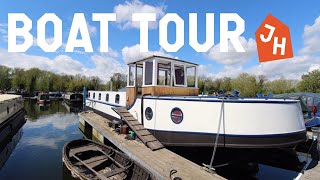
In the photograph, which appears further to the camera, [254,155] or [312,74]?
[312,74]

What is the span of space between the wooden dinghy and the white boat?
2.22m

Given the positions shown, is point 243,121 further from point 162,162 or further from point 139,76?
point 139,76

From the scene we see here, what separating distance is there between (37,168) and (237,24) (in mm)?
14255

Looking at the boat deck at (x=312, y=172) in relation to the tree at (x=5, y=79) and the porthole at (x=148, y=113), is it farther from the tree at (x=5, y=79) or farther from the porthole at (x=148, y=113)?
the tree at (x=5, y=79)

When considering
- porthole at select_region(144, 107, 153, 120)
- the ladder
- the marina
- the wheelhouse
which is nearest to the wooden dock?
the marina

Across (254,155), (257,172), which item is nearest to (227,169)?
(257,172)

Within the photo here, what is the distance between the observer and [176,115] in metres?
10.1

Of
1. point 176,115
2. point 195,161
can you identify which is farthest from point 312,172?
point 176,115

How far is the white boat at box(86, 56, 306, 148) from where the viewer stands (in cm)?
826

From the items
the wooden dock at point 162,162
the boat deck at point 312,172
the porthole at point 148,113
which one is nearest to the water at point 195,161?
the boat deck at point 312,172

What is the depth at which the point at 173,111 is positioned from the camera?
33.6 ft

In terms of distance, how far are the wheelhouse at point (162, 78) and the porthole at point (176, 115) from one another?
6.70 feet

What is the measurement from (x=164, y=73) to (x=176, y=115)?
3.58 meters

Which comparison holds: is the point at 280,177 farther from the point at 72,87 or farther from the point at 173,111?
the point at 72,87
